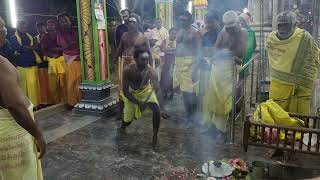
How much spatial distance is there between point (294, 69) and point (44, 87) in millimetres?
5363

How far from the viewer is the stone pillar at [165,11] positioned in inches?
494

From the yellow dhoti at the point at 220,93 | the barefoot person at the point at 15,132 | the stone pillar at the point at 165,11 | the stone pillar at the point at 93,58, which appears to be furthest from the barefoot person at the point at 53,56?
the stone pillar at the point at 165,11

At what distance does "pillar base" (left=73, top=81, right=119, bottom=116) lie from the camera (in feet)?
22.4

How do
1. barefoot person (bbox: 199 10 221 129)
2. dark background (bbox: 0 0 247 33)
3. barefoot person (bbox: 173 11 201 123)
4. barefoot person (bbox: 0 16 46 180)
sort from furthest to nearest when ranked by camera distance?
1. dark background (bbox: 0 0 247 33)
2. barefoot person (bbox: 173 11 201 123)
3. barefoot person (bbox: 199 10 221 129)
4. barefoot person (bbox: 0 16 46 180)

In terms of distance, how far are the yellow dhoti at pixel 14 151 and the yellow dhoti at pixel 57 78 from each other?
4.79 m

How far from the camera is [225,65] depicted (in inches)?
207

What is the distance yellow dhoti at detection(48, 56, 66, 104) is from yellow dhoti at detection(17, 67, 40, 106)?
12.8 inches

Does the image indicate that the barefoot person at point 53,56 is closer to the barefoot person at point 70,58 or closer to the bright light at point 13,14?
the barefoot person at point 70,58

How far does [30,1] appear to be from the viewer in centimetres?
866

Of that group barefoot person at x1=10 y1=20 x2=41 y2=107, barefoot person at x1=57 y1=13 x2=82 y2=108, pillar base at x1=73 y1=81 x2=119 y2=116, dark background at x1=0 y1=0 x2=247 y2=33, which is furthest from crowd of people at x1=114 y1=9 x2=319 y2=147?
dark background at x1=0 y1=0 x2=247 y2=33

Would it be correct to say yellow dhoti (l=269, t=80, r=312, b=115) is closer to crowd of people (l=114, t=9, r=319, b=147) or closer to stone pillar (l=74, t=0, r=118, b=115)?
crowd of people (l=114, t=9, r=319, b=147)

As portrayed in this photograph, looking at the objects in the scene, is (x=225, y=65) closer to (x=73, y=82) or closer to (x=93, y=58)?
(x=93, y=58)

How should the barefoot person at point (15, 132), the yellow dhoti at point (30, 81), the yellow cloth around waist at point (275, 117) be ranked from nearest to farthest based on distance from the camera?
the barefoot person at point (15, 132), the yellow cloth around waist at point (275, 117), the yellow dhoti at point (30, 81)

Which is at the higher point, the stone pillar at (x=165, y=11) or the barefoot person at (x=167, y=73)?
the stone pillar at (x=165, y=11)
